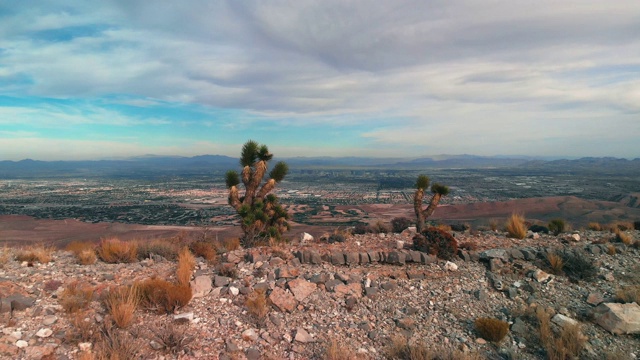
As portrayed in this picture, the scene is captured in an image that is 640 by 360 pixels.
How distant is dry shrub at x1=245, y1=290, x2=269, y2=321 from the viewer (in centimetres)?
701

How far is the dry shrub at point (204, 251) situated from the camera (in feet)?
33.9

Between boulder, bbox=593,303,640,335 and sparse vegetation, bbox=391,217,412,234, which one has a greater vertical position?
sparse vegetation, bbox=391,217,412,234

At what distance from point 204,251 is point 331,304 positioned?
15.8ft

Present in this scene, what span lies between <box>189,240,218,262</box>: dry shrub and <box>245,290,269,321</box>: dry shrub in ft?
9.89

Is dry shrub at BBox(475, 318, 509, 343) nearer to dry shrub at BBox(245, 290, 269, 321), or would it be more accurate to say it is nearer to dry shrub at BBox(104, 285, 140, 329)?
dry shrub at BBox(245, 290, 269, 321)

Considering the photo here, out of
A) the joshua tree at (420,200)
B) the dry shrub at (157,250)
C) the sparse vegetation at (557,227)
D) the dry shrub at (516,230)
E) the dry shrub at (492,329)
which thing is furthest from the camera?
the joshua tree at (420,200)

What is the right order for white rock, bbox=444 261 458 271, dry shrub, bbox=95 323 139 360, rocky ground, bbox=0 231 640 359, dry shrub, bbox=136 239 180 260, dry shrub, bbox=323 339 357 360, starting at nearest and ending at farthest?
dry shrub, bbox=95 323 139 360, dry shrub, bbox=323 339 357 360, rocky ground, bbox=0 231 640 359, white rock, bbox=444 261 458 271, dry shrub, bbox=136 239 180 260

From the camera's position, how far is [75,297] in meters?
6.84

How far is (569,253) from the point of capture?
10.6 m

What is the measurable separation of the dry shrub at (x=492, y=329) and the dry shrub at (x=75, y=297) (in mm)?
7709

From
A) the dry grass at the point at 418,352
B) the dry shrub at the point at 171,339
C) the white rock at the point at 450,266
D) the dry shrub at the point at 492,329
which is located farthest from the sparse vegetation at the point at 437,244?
the dry shrub at the point at 171,339

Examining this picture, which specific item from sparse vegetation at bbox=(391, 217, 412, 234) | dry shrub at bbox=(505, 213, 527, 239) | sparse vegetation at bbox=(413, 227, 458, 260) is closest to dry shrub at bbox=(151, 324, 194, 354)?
sparse vegetation at bbox=(413, 227, 458, 260)

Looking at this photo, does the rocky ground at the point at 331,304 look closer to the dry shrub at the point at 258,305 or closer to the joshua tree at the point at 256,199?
the dry shrub at the point at 258,305

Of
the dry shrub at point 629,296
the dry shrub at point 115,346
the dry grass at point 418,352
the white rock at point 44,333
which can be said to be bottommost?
the dry grass at point 418,352
